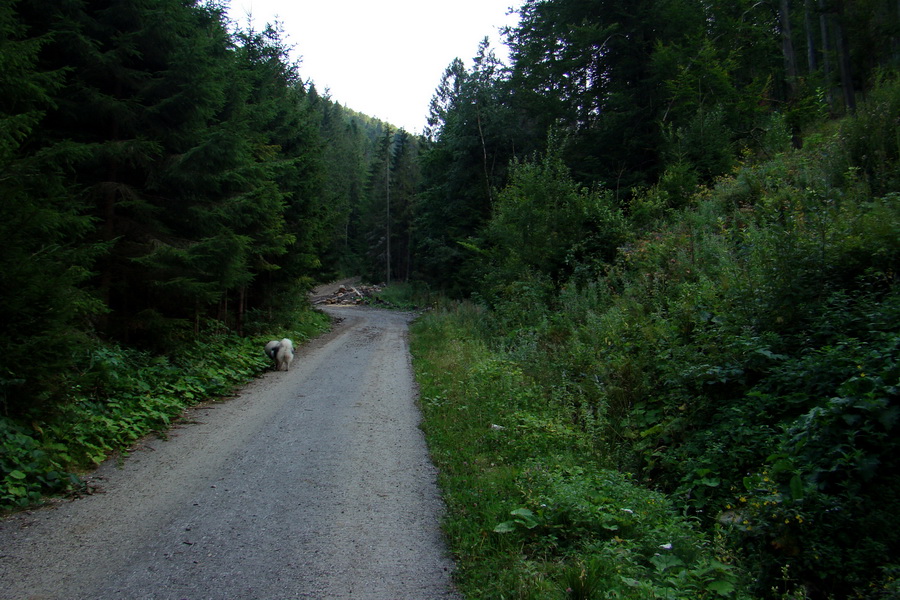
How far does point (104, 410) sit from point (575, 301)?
29.4ft

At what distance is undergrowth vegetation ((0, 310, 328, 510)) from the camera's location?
493cm

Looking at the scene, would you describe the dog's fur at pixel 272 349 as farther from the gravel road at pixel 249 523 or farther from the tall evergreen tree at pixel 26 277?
the tall evergreen tree at pixel 26 277

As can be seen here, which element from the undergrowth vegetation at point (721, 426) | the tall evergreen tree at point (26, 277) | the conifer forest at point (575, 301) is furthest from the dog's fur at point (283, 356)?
the tall evergreen tree at point (26, 277)

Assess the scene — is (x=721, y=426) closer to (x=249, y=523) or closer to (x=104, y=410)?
(x=249, y=523)

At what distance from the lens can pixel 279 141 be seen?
1852cm

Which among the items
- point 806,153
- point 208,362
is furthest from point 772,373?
point 208,362

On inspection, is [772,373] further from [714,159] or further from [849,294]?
[714,159]

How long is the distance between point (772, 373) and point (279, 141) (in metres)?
18.3

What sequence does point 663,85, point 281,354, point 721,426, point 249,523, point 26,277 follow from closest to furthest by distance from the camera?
point 249,523 < point 721,426 < point 26,277 < point 281,354 < point 663,85

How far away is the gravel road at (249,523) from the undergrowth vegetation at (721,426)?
0.53 m

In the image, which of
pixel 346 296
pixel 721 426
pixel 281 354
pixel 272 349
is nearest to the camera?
pixel 721 426

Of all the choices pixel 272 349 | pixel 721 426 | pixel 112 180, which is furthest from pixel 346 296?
pixel 721 426

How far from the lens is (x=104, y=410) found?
6953mm

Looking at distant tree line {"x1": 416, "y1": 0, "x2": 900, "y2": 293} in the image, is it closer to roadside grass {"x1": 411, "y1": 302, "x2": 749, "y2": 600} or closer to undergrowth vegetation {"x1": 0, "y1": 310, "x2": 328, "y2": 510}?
roadside grass {"x1": 411, "y1": 302, "x2": 749, "y2": 600}
